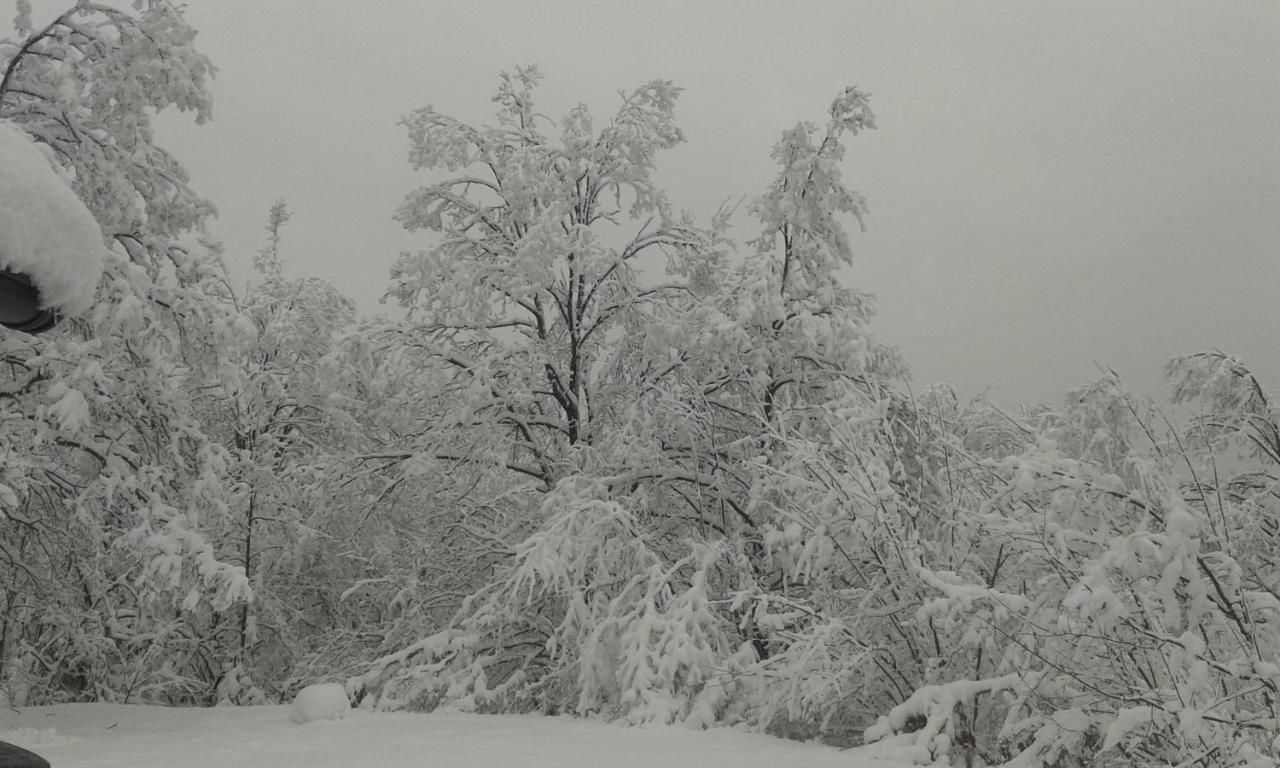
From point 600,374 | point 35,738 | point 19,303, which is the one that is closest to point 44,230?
point 19,303

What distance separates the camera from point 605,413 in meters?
11.7

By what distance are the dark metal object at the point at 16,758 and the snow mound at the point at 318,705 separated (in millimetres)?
4937

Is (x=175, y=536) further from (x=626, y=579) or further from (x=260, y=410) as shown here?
(x=260, y=410)

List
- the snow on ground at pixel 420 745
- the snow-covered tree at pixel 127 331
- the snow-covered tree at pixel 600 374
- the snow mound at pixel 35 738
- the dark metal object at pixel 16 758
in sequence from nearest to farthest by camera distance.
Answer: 1. the dark metal object at pixel 16 758
2. the snow on ground at pixel 420 745
3. the snow mound at pixel 35 738
4. the snow-covered tree at pixel 127 331
5. the snow-covered tree at pixel 600 374

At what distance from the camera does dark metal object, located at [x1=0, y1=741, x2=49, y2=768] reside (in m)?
1.19

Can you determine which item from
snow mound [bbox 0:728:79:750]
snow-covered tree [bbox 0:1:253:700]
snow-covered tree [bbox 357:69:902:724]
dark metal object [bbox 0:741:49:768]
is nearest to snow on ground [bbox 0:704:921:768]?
snow mound [bbox 0:728:79:750]

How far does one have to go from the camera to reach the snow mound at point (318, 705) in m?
5.73

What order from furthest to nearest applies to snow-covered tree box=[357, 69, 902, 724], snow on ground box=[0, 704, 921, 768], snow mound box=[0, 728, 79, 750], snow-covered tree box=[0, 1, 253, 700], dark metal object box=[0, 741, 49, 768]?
snow-covered tree box=[357, 69, 902, 724]
snow-covered tree box=[0, 1, 253, 700]
snow mound box=[0, 728, 79, 750]
snow on ground box=[0, 704, 921, 768]
dark metal object box=[0, 741, 49, 768]

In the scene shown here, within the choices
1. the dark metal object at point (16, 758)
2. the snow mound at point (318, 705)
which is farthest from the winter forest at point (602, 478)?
the snow mound at point (318, 705)

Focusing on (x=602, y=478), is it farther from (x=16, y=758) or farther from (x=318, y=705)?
(x=16, y=758)

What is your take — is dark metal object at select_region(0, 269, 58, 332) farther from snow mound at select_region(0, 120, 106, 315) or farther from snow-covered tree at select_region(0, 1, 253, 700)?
snow-covered tree at select_region(0, 1, 253, 700)

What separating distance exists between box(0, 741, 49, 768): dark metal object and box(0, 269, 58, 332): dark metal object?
615 millimetres

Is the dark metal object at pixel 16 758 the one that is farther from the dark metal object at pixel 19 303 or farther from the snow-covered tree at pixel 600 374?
the snow-covered tree at pixel 600 374

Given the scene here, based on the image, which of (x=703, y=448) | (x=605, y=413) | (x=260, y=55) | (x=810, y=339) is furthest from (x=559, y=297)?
(x=260, y=55)
